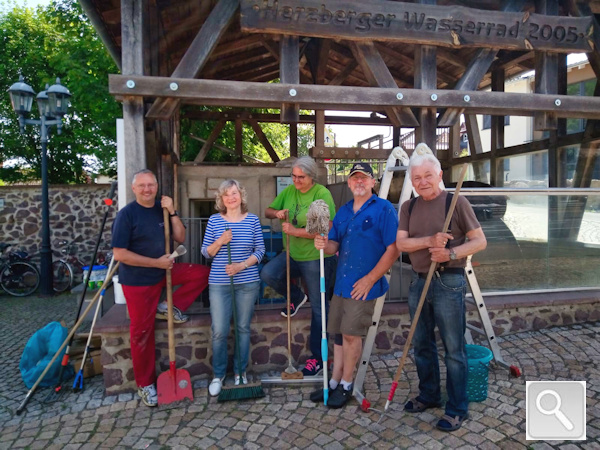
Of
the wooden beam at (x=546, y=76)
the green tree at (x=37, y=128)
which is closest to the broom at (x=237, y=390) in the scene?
the wooden beam at (x=546, y=76)

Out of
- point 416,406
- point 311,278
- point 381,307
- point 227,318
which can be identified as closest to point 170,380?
point 227,318

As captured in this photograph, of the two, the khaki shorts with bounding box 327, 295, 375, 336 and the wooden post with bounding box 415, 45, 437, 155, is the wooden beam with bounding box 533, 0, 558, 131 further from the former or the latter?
the khaki shorts with bounding box 327, 295, 375, 336

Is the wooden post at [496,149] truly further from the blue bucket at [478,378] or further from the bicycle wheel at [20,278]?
the bicycle wheel at [20,278]

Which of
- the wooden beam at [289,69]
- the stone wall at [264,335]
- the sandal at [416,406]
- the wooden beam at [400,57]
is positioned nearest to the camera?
the sandal at [416,406]

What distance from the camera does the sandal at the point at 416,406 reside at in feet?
10.4

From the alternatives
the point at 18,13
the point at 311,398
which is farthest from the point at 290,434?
the point at 18,13

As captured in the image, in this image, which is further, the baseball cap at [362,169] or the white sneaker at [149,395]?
the white sneaker at [149,395]

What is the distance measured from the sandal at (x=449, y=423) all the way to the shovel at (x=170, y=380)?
78.4 inches

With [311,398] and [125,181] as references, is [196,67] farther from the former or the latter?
[311,398]

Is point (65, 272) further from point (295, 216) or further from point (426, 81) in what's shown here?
point (426, 81)

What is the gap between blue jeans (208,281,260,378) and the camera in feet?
11.7

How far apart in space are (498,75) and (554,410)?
22.6 feet

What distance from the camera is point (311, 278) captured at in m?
3.63

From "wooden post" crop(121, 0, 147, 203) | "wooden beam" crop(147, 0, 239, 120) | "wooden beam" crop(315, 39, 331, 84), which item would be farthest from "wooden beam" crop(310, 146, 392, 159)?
"wooden post" crop(121, 0, 147, 203)
